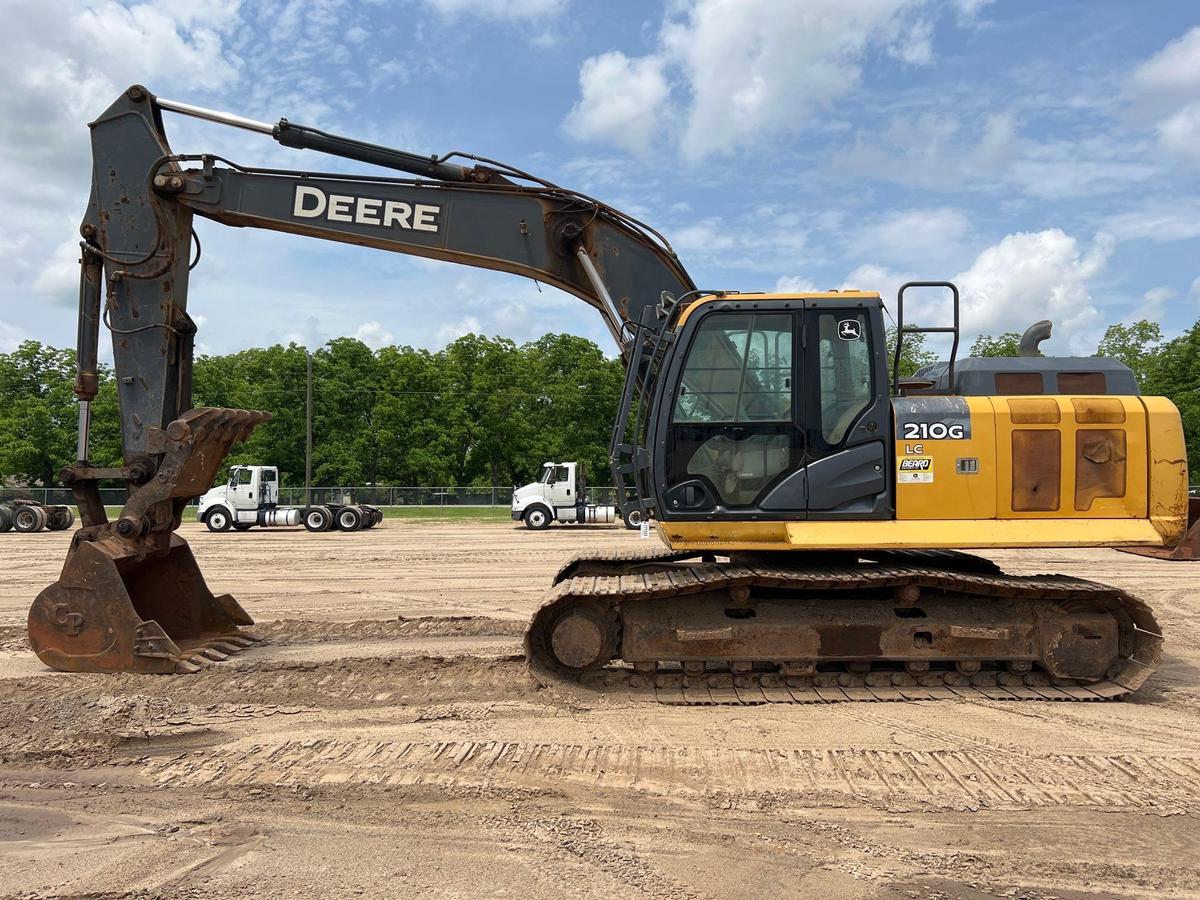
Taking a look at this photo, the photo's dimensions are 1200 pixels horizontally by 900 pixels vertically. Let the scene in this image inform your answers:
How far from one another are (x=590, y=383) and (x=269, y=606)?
37775 mm

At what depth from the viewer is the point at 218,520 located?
28172 mm

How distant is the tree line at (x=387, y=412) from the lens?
47875 millimetres

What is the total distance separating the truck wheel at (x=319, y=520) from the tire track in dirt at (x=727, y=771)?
23.5 m

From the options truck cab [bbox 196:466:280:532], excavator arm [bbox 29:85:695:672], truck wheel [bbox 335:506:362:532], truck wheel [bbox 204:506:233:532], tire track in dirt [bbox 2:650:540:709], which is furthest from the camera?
truck cab [bbox 196:466:280:532]

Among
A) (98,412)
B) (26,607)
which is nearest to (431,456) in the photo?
(98,412)

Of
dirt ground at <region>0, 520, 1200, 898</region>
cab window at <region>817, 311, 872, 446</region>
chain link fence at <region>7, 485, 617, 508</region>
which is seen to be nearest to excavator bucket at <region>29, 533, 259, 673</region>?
dirt ground at <region>0, 520, 1200, 898</region>

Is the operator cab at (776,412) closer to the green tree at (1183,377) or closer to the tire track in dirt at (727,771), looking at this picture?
the tire track in dirt at (727,771)

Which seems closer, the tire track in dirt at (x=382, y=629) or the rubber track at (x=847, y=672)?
the rubber track at (x=847, y=672)

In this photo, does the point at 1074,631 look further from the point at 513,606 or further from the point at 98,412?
the point at 98,412

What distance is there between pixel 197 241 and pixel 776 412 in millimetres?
5581

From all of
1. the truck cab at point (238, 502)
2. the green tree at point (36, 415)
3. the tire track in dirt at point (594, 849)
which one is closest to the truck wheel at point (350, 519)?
the truck cab at point (238, 502)

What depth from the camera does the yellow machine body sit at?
251 inches

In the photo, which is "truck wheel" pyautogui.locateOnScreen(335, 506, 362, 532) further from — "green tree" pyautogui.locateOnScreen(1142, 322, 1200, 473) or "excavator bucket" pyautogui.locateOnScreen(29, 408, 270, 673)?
"green tree" pyautogui.locateOnScreen(1142, 322, 1200, 473)

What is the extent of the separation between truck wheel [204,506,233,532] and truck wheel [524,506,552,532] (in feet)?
32.4
